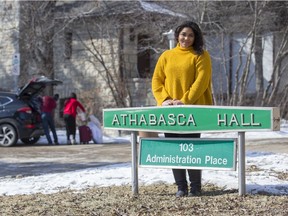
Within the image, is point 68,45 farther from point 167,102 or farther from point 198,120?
point 198,120

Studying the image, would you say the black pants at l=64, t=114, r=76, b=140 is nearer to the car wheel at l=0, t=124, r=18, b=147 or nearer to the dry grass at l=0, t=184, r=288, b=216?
the car wheel at l=0, t=124, r=18, b=147

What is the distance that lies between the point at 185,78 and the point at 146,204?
4.63 feet

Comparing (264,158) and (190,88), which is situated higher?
(190,88)

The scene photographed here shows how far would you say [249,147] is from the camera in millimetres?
13984

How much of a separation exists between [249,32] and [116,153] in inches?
370

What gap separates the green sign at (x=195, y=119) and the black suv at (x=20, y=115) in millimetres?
10022

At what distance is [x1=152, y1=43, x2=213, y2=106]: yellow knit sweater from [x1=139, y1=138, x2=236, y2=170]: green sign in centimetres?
44

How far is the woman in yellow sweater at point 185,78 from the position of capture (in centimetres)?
672

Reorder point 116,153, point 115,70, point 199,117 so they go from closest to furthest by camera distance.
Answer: point 199,117
point 116,153
point 115,70

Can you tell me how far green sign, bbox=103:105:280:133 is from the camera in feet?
20.7

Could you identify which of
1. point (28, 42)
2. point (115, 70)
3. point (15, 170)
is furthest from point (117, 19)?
point (15, 170)

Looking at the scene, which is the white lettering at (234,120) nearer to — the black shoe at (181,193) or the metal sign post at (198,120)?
the metal sign post at (198,120)

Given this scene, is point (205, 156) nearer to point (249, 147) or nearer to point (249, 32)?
point (249, 147)

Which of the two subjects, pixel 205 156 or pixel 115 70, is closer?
pixel 205 156
